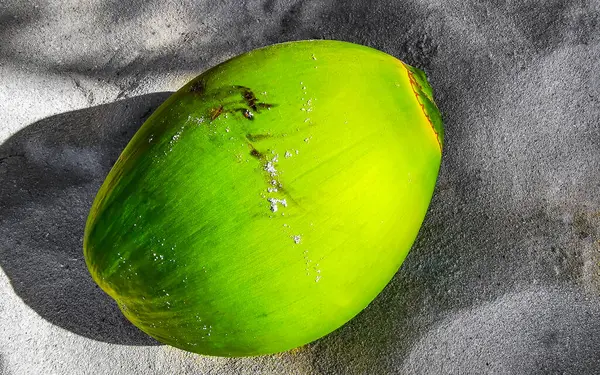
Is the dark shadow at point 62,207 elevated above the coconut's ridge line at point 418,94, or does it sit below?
below

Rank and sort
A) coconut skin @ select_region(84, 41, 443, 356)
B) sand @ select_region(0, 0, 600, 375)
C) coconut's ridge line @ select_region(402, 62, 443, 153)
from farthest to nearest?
1. sand @ select_region(0, 0, 600, 375)
2. coconut's ridge line @ select_region(402, 62, 443, 153)
3. coconut skin @ select_region(84, 41, 443, 356)

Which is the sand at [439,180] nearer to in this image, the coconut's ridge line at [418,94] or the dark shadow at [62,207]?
the dark shadow at [62,207]

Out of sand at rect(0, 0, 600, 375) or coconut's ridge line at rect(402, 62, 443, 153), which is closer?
coconut's ridge line at rect(402, 62, 443, 153)

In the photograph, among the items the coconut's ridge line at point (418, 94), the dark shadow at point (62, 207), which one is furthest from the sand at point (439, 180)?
the coconut's ridge line at point (418, 94)

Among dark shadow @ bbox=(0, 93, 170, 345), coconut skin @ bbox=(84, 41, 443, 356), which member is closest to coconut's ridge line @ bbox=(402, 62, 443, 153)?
coconut skin @ bbox=(84, 41, 443, 356)

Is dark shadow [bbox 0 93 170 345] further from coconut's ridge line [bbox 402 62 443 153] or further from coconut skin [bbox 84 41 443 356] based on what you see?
coconut's ridge line [bbox 402 62 443 153]

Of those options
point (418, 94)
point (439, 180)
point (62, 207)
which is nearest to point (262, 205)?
point (418, 94)

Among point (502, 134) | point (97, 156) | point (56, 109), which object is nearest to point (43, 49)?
point (56, 109)
